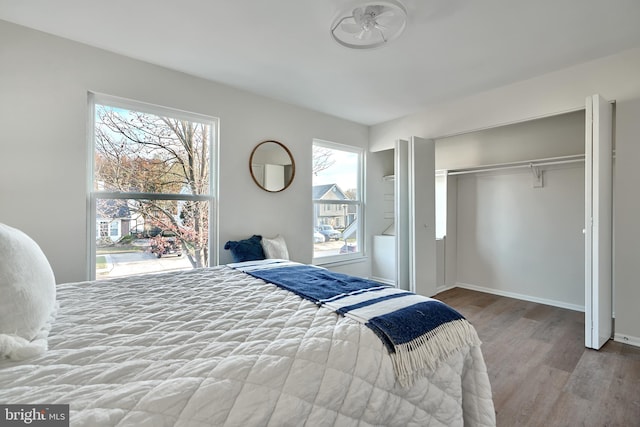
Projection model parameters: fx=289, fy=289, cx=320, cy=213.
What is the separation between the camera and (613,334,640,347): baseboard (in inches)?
96.6

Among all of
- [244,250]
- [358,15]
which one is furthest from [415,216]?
[358,15]

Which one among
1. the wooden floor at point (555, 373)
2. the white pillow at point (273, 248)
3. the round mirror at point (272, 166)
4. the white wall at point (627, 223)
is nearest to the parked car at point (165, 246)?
the white pillow at point (273, 248)

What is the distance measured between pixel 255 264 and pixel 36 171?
5.78 feet

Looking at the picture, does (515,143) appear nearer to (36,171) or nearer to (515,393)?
(515,393)

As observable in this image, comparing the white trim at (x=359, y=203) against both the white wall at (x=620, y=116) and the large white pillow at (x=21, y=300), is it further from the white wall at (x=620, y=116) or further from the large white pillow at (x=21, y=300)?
the large white pillow at (x=21, y=300)

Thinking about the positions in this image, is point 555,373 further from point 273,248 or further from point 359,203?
point 359,203

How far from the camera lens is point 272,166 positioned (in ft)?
11.4

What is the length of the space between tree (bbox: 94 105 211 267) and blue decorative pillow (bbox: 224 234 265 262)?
29cm

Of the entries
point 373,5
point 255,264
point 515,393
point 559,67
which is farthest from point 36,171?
point 559,67

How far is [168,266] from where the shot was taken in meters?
2.82

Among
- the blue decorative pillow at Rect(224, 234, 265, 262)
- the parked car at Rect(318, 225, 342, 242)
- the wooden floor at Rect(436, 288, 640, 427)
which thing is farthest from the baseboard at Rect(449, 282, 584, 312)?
the blue decorative pillow at Rect(224, 234, 265, 262)

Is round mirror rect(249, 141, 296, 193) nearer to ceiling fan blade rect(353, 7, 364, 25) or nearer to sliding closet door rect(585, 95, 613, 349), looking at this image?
ceiling fan blade rect(353, 7, 364, 25)

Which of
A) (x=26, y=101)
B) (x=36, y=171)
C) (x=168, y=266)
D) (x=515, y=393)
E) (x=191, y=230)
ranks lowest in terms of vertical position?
(x=515, y=393)

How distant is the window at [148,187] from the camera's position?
8.23 ft
